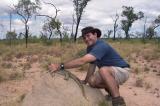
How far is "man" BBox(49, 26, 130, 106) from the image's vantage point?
632cm

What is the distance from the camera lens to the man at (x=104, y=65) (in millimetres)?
6324

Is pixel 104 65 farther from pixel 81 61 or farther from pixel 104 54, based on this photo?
pixel 81 61

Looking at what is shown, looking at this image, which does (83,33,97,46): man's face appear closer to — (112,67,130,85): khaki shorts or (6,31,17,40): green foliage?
(112,67,130,85): khaki shorts

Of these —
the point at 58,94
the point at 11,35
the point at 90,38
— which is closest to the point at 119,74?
the point at 90,38

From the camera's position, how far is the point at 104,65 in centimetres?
662

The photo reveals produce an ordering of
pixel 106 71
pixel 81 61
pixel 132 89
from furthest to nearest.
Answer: pixel 132 89, pixel 106 71, pixel 81 61

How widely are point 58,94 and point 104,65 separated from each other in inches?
36.8

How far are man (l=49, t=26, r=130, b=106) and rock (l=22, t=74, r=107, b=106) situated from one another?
20cm

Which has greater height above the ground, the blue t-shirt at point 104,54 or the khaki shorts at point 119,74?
the blue t-shirt at point 104,54

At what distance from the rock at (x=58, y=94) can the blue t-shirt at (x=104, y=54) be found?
0.52 meters

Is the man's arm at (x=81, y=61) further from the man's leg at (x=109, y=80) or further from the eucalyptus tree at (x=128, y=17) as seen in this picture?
the eucalyptus tree at (x=128, y=17)

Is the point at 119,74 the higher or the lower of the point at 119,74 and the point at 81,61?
the lower

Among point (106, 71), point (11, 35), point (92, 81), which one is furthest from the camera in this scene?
point (11, 35)

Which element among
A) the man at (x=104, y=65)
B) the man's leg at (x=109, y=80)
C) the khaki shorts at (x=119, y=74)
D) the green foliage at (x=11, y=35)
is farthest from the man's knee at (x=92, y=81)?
the green foliage at (x=11, y=35)
